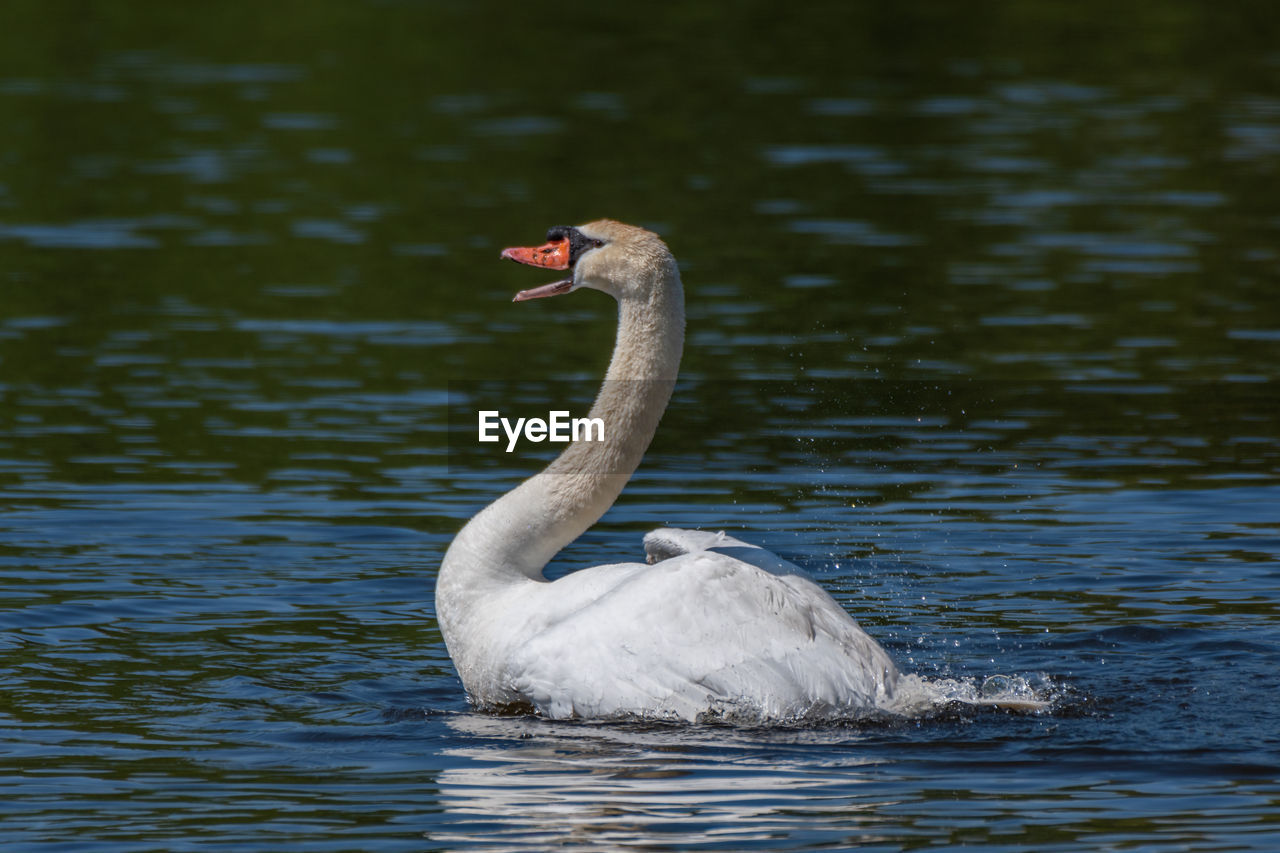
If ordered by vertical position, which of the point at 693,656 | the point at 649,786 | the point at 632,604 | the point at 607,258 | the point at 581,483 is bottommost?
the point at 649,786

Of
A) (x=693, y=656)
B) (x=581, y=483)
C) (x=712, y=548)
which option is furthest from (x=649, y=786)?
(x=581, y=483)

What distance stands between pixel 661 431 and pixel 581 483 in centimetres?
559

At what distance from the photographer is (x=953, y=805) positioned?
26.4ft

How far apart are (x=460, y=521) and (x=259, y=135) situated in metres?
16.4

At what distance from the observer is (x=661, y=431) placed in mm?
15461

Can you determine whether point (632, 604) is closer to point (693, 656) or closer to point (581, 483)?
point (693, 656)

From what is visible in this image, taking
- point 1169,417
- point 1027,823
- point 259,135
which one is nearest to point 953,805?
point 1027,823

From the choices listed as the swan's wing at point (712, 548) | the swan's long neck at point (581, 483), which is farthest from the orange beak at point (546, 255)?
the swan's wing at point (712, 548)

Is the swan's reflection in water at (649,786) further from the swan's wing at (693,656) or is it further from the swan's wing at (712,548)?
the swan's wing at (712,548)

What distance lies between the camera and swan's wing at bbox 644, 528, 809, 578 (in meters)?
9.74

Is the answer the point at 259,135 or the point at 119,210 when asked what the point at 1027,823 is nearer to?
the point at 119,210

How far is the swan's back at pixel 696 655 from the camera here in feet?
29.4

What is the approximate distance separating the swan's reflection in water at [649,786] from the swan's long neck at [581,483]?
0.66m

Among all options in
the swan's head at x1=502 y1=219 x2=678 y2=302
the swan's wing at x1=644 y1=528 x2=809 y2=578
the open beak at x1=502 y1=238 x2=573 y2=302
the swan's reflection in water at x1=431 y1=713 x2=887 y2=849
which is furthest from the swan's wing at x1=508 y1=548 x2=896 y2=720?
the open beak at x1=502 y1=238 x2=573 y2=302
